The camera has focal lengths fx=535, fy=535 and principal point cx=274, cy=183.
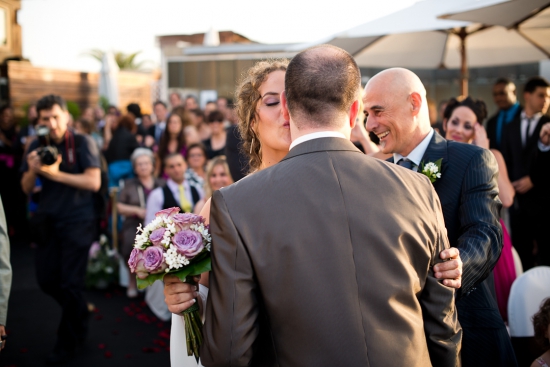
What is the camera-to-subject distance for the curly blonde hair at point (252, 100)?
2842 mm

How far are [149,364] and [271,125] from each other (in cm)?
337

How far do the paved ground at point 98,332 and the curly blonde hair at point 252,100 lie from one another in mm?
2978

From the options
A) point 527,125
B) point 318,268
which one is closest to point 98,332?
point 318,268

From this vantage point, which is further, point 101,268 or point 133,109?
point 133,109

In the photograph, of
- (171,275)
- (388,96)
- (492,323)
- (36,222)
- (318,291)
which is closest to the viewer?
(318,291)

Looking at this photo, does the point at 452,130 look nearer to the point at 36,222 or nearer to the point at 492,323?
the point at 492,323

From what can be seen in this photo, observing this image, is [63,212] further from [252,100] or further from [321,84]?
[321,84]

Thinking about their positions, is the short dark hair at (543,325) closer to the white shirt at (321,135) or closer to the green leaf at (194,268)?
the white shirt at (321,135)

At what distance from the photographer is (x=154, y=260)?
1.93 m

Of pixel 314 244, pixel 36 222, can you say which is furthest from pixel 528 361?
pixel 36 222

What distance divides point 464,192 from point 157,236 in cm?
152

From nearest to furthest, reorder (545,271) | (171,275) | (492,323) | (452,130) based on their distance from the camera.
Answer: (171,275) → (492,323) → (545,271) → (452,130)

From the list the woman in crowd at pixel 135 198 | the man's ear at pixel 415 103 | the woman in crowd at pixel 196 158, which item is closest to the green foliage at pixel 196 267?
the man's ear at pixel 415 103

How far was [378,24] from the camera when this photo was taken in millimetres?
6457
